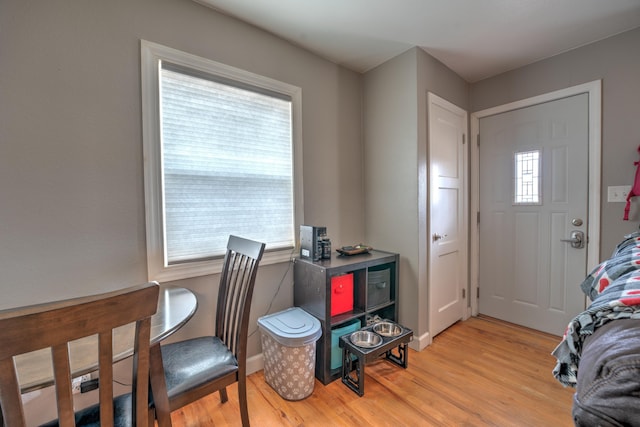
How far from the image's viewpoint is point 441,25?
1.92 m

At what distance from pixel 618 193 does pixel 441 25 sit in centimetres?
184

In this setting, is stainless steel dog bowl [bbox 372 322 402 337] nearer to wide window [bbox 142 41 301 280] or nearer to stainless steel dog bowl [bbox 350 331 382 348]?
stainless steel dog bowl [bbox 350 331 382 348]

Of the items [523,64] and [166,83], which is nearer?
[166,83]

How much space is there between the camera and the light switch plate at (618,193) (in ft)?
6.61

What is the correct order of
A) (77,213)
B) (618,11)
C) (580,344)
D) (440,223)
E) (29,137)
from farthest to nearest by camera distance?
1. (440,223)
2. (618,11)
3. (77,213)
4. (29,137)
5. (580,344)

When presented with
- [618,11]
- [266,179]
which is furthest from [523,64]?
[266,179]

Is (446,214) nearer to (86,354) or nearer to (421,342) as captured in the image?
(421,342)

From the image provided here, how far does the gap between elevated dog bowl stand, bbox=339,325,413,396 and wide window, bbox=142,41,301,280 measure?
81cm

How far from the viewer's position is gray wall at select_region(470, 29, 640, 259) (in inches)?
78.0

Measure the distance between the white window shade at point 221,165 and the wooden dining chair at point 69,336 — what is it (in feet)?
3.27

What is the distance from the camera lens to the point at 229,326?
4.92 feet

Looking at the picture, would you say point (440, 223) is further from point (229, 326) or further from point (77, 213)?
point (77, 213)

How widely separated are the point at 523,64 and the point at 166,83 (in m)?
2.96

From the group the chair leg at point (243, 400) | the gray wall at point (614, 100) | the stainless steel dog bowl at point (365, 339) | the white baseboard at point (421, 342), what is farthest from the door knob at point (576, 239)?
the chair leg at point (243, 400)
